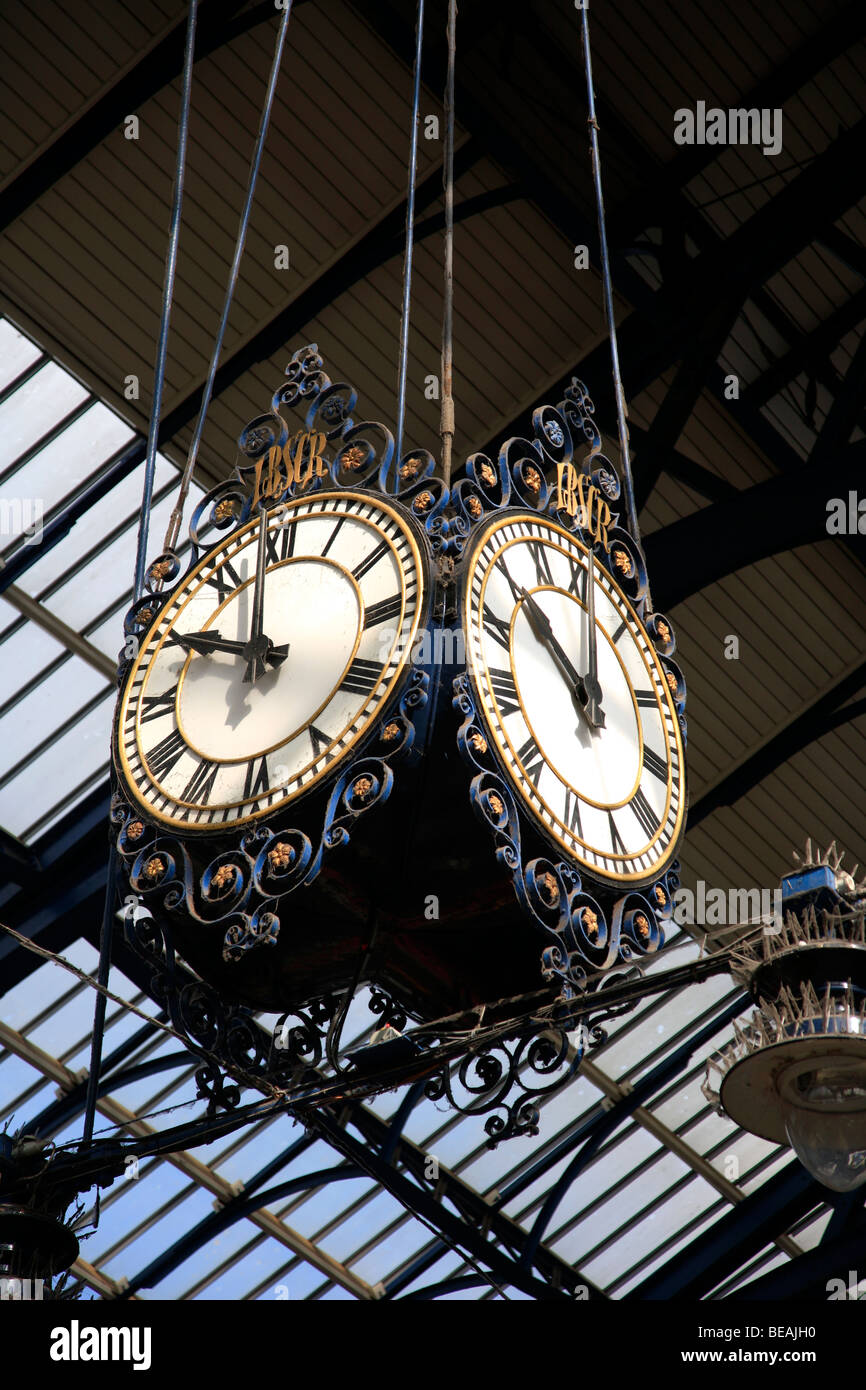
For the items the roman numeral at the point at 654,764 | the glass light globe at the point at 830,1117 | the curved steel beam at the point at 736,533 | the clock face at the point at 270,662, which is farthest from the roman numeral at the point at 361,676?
the curved steel beam at the point at 736,533

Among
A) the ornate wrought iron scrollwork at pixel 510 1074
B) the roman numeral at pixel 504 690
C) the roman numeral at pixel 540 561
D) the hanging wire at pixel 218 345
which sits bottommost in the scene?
the ornate wrought iron scrollwork at pixel 510 1074

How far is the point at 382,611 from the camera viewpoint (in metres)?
5.39

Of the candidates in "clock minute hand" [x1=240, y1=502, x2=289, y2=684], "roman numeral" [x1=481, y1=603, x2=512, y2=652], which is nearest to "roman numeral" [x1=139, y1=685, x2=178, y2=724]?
"clock minute hand" [x1=240, y1=502, x2=289, y2=684]

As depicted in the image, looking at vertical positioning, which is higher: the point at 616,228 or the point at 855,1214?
the point at 616,228

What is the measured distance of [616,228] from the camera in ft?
38.7

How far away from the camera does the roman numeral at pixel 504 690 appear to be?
5.32 m

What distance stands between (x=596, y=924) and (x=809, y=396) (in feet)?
25.6

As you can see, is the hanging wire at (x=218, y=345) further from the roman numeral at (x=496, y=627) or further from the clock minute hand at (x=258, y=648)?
the roman numeral at (x=496, y=627)

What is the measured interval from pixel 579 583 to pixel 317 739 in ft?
2.86

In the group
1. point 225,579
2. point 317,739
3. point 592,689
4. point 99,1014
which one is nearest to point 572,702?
point 592,689

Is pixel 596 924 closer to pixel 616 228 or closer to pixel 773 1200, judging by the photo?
pixel 616 228

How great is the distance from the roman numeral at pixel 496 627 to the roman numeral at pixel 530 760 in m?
0.23

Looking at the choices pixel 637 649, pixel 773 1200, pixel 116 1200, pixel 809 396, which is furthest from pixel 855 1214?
pixel 637 649
